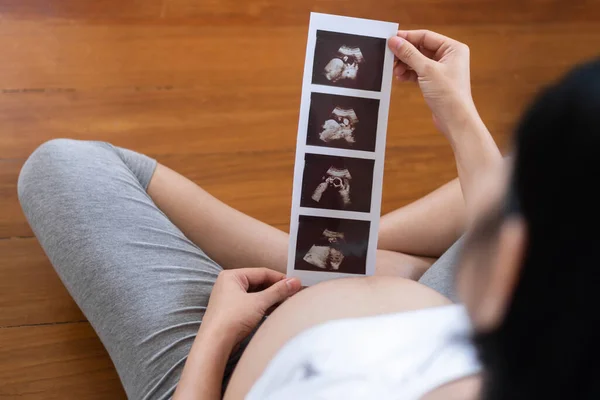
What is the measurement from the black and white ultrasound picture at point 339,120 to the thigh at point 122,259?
0.82 ft

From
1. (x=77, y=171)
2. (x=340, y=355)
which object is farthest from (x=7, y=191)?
(x=340, y=355)

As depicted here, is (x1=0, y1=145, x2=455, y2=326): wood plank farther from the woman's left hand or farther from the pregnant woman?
the woman's left hand

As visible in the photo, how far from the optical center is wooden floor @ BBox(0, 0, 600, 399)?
117 cm

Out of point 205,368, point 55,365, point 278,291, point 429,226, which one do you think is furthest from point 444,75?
point 55,365

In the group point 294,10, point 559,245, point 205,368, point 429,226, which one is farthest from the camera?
point 294,10

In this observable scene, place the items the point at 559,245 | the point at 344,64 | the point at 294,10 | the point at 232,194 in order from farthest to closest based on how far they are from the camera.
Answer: the point at 294,10 → the point at 232,194 → the point at 344,64 → the point at 559,245

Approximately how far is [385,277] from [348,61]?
0.29m

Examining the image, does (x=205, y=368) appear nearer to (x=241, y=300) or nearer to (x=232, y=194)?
(x=241, y=300)

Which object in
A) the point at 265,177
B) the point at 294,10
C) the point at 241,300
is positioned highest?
the point at 294,10

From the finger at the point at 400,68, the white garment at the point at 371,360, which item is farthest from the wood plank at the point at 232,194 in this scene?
the white garment at the point at 371,360

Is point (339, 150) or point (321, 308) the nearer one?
point (321, 308)

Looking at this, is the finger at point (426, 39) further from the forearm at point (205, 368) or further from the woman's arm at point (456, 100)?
the forearm at point (205, 368)

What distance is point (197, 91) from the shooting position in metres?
1.24

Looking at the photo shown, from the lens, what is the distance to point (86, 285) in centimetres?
79
